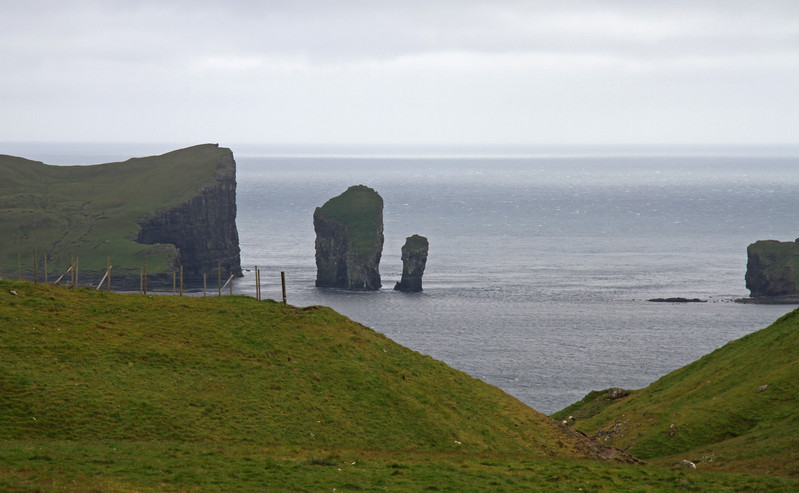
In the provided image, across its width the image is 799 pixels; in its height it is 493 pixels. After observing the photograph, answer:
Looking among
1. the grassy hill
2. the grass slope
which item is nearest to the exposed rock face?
the grass slope

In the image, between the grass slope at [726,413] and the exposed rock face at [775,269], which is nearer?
the grass slope at [726,413]

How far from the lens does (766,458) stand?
4538cm

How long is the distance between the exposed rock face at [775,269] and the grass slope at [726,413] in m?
129

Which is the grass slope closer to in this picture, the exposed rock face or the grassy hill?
the grassy hill

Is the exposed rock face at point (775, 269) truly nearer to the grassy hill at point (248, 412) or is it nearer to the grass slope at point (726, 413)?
the grass slope at point (726, 413)

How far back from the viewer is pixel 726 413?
192 feet

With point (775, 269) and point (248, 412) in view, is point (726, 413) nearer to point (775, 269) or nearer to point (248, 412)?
point (248, 412)

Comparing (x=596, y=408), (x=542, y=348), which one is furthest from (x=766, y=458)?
(x=542, y=348)

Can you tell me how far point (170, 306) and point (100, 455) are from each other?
23.6 m

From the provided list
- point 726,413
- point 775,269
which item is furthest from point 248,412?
point 775,269

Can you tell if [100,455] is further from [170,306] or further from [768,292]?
[768,292]

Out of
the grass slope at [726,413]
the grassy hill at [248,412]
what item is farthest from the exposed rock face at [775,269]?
the grassy hill at [248,412]

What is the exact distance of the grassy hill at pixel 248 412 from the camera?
35406mm

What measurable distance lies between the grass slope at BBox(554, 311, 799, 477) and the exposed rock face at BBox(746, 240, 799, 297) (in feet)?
423
